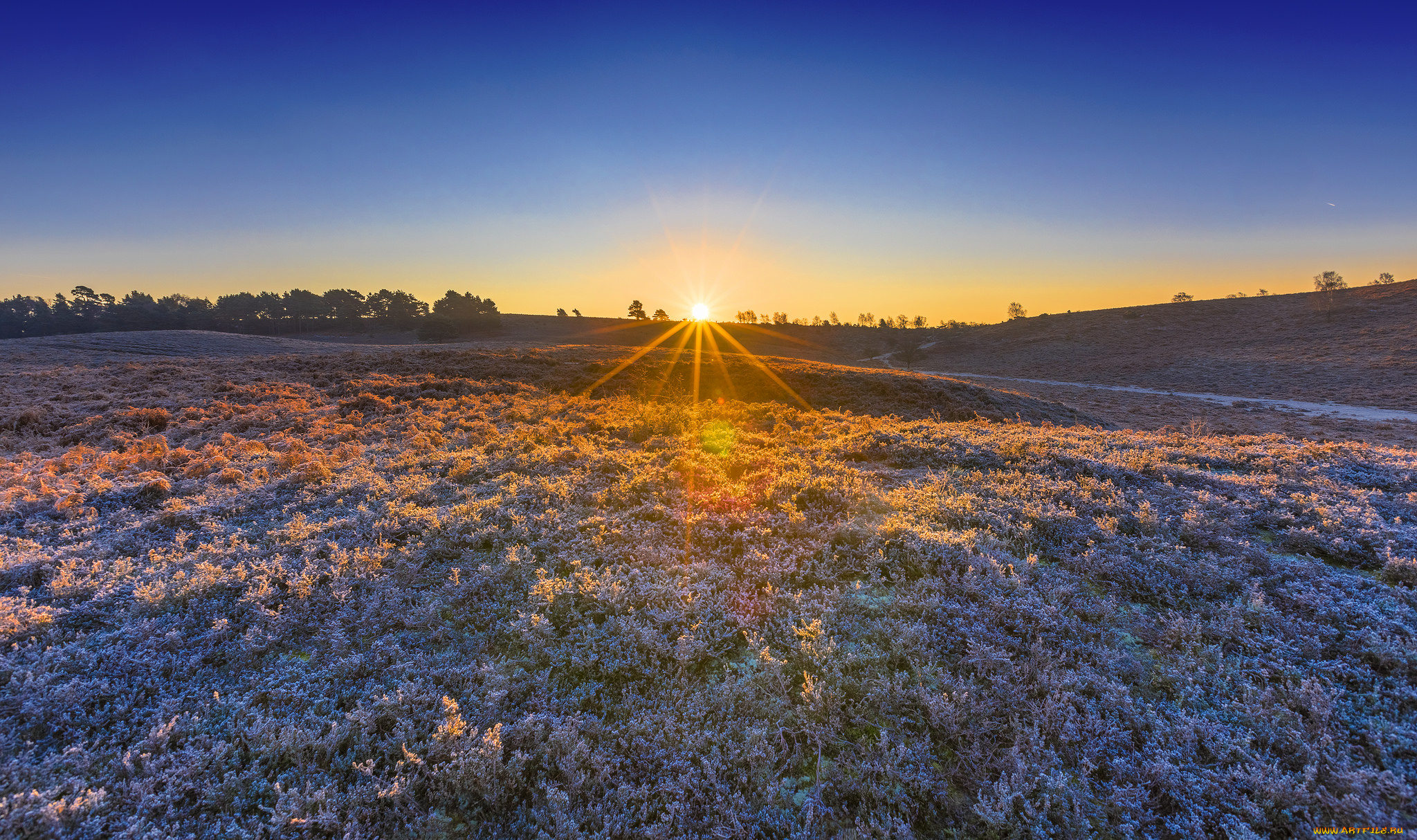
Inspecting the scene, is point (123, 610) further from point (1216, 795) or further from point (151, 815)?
point (1216, 795)

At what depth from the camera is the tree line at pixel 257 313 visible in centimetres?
6912

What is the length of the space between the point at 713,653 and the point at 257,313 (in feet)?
355

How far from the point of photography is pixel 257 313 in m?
79.4

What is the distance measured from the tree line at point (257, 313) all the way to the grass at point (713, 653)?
7383 centimetres

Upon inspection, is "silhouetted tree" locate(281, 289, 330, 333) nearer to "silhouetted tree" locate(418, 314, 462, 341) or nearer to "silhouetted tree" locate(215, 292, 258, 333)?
"silhouetted tree" locate(215, 292, 258, 333)

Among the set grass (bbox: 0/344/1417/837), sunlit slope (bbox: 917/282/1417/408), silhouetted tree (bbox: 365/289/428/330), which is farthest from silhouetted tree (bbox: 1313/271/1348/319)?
silhouetted tree (bbox: 365/289/428/330)

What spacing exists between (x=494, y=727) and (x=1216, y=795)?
514 centimetres

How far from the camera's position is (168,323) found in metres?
71.0

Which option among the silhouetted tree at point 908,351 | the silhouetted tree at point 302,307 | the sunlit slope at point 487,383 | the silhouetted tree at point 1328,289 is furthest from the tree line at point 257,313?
the silhouetted tree at point 1328,289

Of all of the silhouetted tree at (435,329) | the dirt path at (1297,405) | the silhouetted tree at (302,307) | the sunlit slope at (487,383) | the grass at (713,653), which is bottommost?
the dirt path at (1297,405)

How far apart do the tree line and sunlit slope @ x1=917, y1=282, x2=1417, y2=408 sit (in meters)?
76.9

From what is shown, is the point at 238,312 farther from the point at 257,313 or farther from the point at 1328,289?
the point at 1328,289

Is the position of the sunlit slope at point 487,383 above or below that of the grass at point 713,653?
above

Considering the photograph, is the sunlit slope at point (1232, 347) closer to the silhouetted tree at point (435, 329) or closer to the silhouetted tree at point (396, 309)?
the silhouetted tree at point (435, 329)
